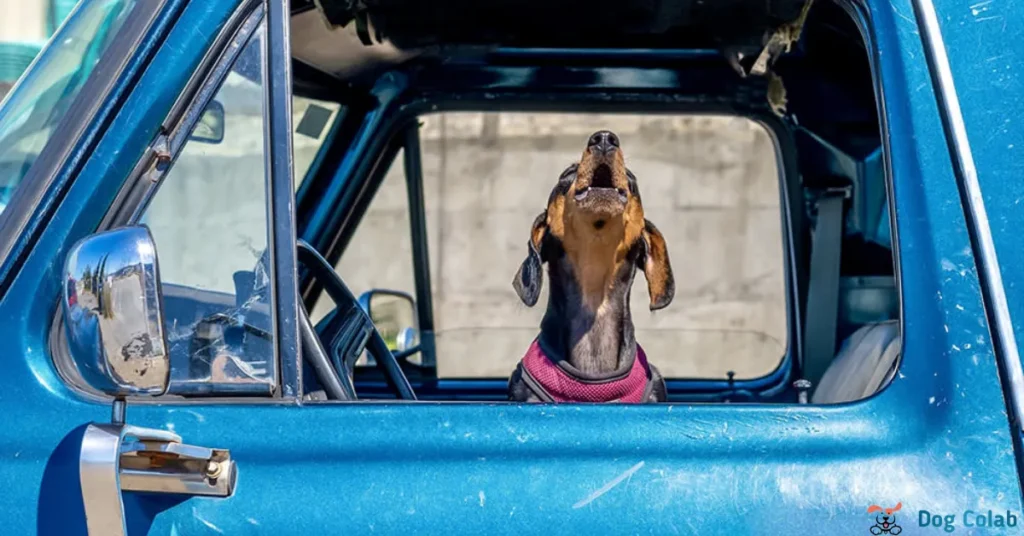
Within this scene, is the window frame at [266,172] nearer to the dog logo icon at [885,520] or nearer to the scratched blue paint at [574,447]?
the scratched blue paint at [574,447]

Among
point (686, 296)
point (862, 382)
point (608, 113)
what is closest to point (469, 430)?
point (862, 382)

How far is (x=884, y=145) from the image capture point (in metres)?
1.60

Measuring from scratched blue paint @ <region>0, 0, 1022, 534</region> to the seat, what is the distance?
1.59 feet

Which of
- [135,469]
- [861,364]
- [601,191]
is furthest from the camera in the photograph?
[601,191]

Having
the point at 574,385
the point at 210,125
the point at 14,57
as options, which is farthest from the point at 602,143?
the point at 14,57

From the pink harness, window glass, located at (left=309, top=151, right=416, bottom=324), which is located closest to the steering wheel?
the pink harness

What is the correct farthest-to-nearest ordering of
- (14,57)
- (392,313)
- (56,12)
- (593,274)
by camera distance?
(56,12) → (14,57) → (392,313) → (593,274)

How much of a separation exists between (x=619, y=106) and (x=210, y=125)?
1.84 meters

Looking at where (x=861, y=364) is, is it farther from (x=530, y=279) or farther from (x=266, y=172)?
(x=266, y=172)

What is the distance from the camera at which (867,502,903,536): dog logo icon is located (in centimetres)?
141

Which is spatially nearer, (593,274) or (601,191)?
(601,191)

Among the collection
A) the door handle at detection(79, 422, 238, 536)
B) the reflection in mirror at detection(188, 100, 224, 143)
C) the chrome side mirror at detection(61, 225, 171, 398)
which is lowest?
the door handle at detection(79, 422, 238, 536)

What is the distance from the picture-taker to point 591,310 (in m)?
3.40

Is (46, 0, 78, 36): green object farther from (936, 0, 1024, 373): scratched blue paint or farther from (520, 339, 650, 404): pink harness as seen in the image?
(936, 0, 1024, 373): scratched blue paint
